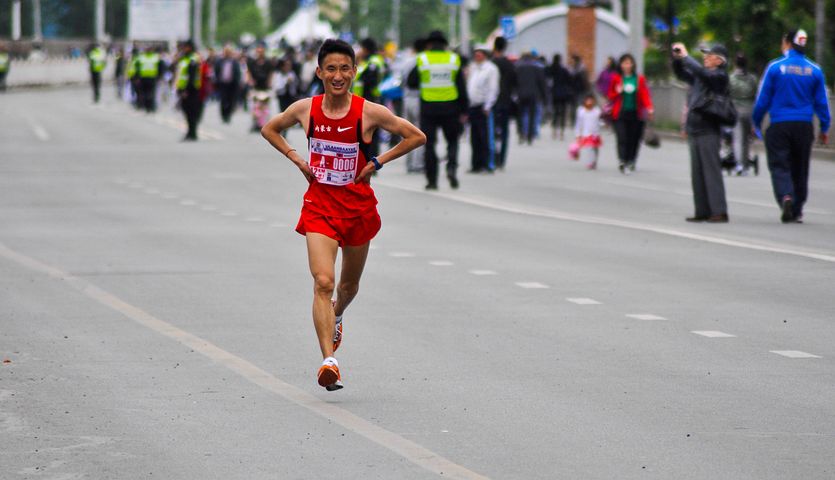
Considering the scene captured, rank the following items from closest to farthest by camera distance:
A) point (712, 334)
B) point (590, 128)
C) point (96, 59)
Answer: point (712, 334)
point (590, 128)
point (96, 59)

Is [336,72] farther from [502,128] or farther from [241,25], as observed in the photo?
[241,25]

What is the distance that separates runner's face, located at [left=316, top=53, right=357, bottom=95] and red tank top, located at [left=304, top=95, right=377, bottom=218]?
136 mm

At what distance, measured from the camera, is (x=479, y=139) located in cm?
2480

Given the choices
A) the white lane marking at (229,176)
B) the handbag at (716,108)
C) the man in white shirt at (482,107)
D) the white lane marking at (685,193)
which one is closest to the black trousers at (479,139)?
the man in white shirt at (482,107)

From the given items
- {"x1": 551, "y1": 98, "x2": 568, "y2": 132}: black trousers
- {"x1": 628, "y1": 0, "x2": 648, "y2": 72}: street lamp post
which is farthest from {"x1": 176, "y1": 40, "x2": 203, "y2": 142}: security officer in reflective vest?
{"x1": 628, "y1": 0, "x2": 648, "y2": 72}: street lamp post

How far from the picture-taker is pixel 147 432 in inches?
283

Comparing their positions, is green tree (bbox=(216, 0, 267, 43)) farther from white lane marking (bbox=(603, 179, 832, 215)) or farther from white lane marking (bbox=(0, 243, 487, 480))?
white lane marking (bbox=(0, 243, 487, 480))

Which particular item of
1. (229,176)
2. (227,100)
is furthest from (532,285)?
(227,100)

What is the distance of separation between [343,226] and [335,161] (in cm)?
31

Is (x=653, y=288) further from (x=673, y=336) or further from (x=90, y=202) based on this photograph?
(x=90, y=202)

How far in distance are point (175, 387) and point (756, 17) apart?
32236mm

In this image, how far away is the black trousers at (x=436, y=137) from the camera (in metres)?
21.4

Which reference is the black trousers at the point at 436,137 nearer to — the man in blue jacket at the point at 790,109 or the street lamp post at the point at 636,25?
the man in blue jacket at the point at 790,109

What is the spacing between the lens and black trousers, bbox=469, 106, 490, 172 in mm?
24578
